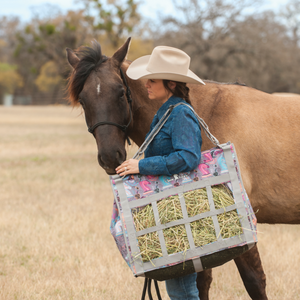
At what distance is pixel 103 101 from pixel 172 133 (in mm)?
724

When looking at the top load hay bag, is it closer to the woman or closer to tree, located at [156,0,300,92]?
the woman

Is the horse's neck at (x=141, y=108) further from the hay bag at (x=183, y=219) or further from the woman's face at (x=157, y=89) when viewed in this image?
the hay bag at (x=183, y=219)

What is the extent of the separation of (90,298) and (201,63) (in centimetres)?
2547

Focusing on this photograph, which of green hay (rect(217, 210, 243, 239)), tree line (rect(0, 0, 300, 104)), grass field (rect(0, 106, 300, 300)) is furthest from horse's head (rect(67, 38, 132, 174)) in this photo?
tree line (rect(0, 0, 300, 104))

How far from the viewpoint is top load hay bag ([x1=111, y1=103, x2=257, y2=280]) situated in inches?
85.8

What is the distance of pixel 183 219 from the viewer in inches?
86.4

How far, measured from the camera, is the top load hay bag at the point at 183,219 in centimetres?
218

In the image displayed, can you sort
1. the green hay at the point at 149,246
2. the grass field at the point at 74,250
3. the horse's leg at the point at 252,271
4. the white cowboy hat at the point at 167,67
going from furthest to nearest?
1. the grass field at the point at 74,250
2. the horse's leg at the point at 252,271
3. the white cowboy hat at the point at 167,67
4. the green hay at the point at 149,246

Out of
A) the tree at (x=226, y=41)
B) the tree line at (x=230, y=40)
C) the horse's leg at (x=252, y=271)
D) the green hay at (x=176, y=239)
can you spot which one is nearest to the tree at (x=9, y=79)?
the tree line at (x=230, y=40)

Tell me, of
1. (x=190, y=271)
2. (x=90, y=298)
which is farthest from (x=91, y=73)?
(x=90, y=298)

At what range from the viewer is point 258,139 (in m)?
2.97

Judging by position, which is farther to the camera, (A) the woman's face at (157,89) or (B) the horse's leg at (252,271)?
(B) the horse's leg at (252,271)

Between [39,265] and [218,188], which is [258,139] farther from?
[39,265]

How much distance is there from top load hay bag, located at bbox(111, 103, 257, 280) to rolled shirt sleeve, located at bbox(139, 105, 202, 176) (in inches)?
2.8
